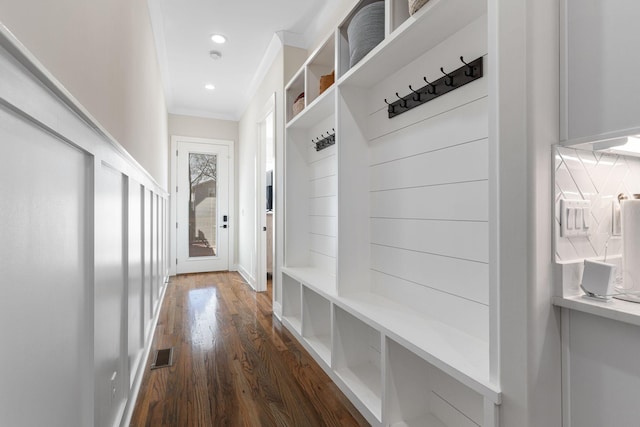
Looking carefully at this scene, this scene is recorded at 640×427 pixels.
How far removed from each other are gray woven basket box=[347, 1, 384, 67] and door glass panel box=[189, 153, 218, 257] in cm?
420

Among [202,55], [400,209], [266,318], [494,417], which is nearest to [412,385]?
[494,417]

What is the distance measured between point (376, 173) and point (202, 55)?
2.71 m

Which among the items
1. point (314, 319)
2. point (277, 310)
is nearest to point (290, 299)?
point (277, 310)

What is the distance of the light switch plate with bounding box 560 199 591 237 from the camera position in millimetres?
958

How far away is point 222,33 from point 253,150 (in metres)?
1.66

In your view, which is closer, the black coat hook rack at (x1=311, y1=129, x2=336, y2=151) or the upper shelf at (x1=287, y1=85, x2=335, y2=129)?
the upper shelf at (x1=287, y1=85, x2=335, y2=129)

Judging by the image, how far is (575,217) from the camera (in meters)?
0.98

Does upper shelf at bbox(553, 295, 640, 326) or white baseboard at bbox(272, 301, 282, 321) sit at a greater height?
upper shelf at bbox(553, 295, 640, 326)

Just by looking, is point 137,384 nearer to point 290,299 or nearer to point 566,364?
point 290,299

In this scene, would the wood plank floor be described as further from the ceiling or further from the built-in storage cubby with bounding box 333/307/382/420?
the ceiling

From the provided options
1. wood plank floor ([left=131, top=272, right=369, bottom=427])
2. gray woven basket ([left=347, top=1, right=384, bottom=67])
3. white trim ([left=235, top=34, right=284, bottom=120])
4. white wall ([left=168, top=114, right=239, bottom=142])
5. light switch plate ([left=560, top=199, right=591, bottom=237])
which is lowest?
wood plank floor ([left=131, top=272, right=369, bottom=427])

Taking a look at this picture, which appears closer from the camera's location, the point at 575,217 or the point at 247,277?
the point at 575,217

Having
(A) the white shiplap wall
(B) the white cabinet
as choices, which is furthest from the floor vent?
(A) the white shiplap wall

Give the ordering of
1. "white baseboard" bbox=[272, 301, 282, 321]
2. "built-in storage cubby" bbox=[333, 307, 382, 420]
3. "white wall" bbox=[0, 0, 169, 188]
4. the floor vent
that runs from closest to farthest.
→ 1. "white wall" bbox=[0, 0, 169, 188]
2. "built-in storage cubby" bbox=[333, 307, 382, 420]
3. the floor vent
4. "white baseboard" bbox=[272, 301, 282, 321]
